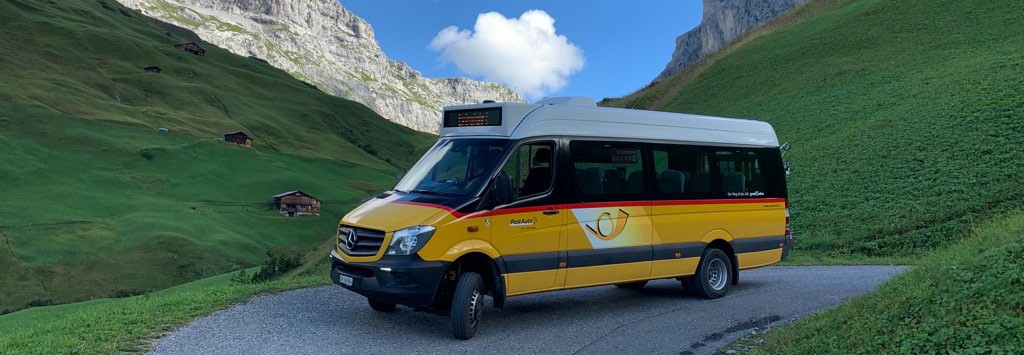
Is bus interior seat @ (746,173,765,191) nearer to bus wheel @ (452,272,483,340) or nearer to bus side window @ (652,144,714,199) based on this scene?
bus side window @ (652,144,714,199)

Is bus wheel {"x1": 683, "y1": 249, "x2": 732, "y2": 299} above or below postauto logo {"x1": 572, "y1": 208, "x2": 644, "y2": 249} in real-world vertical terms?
below

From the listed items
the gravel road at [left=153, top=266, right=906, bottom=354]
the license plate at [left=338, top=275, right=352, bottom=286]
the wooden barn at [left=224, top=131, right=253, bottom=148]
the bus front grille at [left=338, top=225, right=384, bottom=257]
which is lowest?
the gravel road at [left=153, top=266, right=906, bottom=354]

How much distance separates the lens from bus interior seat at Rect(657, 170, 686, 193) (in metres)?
11.6

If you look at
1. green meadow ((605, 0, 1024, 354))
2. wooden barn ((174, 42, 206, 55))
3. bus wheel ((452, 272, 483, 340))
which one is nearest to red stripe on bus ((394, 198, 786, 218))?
bus wheel ((452, 272, 483, 340))

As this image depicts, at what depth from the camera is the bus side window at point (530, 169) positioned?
9.65 m

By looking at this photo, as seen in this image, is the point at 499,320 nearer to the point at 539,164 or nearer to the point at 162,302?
Result: the point at 539,164

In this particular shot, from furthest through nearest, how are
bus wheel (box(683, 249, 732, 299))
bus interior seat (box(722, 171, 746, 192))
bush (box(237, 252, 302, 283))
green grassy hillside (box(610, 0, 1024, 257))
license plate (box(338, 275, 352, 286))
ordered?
bush (box(237, 252, 302, 283)), green grassy hillside (box(610, 0, 1024, 257)), bus interior seat (box(722, 171, 746, 192)), bus wheel (box(683, 249, 732, 299)), license plate (box(338, 275, 352, 286))

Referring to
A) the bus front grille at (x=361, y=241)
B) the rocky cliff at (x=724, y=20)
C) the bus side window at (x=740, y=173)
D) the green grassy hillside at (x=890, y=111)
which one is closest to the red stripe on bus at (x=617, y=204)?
the bus side window at (x=740, y=173)

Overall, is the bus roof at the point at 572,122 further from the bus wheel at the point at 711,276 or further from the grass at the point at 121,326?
the grass at the point at 121,326

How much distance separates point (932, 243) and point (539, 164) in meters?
15.2

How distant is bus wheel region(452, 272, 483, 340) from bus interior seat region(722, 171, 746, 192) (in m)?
6.12

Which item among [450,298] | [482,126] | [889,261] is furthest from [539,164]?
[889,261]

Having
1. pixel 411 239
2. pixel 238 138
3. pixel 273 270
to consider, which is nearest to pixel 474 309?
pixel 411 239

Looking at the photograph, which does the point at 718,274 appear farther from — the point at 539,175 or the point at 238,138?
the point at 238,138
